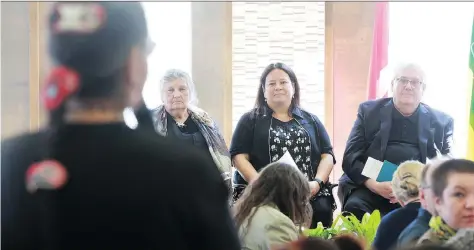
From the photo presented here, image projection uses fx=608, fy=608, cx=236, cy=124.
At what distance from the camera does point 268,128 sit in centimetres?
279

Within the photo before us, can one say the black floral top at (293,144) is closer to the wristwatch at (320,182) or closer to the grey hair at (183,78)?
the wristwatch at (320,182)

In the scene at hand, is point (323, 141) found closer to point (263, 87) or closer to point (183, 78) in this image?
point (263, 87)

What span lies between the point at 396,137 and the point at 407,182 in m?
0.89

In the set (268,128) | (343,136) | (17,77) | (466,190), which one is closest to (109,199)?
(17,77)

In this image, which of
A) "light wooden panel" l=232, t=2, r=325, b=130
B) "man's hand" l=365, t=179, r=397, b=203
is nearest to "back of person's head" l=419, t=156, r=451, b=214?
"man's hand" l=365, t=179, r=397, b=203

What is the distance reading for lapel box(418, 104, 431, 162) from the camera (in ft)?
8.89

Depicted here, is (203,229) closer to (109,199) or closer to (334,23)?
(109,199)

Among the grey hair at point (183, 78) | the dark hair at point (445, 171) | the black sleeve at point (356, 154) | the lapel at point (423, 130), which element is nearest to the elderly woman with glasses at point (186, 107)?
the grey hair at point (183, 78)

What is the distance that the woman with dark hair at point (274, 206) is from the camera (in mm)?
1739

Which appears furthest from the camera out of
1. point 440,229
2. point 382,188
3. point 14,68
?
point 382,188

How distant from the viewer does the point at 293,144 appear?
276 cm

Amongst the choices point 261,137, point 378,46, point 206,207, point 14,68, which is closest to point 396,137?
point 261,137

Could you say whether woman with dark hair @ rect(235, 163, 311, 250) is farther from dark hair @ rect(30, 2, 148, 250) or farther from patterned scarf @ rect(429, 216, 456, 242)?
dark hair @ rect(30, 2, 148, 250)

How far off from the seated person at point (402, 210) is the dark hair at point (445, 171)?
0.53ft
